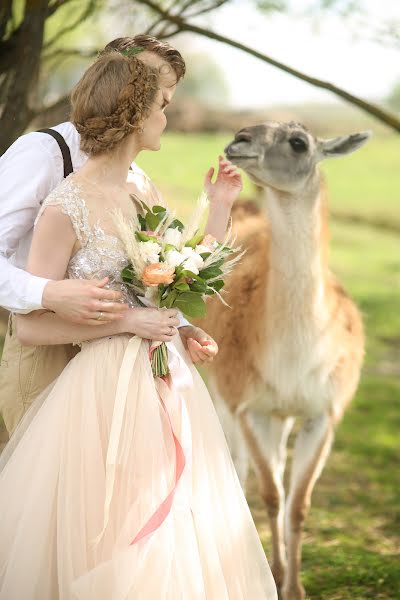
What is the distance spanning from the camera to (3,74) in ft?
12.8

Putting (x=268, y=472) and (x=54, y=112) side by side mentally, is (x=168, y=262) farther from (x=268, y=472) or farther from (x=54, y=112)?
(x=54, y=112)

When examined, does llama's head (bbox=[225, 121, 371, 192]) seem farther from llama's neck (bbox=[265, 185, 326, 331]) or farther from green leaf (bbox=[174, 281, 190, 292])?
green leaf (bbox=[174, 281, 190, 292])

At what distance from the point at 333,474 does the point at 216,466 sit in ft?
11.4

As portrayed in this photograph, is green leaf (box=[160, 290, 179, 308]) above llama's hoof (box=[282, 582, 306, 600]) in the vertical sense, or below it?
above

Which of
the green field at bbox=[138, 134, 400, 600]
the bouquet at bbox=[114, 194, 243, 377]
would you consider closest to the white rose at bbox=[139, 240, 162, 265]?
the bouquet at bbox=[114, 194, 243, 377]

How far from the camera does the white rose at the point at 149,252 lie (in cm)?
240

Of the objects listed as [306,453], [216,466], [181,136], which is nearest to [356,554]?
[306,453]

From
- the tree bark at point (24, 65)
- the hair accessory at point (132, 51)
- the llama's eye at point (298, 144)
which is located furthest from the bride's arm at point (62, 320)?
the llama's eye at point (298, 144)

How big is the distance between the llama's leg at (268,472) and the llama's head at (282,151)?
3.68 ft

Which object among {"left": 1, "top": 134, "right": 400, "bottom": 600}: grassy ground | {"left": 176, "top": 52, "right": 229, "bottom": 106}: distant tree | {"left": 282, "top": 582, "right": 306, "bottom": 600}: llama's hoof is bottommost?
{"left": 282, "top": 582, "right": 306, "bottom": 600}: llama's hoof

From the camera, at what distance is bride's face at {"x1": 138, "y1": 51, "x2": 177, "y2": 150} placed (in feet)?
8.37

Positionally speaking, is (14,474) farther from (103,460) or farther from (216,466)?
(216,466)

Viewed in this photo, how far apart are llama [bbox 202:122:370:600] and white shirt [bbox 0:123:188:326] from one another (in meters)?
1.34

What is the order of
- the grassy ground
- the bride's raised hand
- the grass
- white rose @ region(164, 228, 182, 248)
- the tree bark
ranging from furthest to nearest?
1. the grass
2. the grassy ground
3. the tree bark
4. the bride's raised hand
5. white rose @ region(164, 228, 182, 248)
